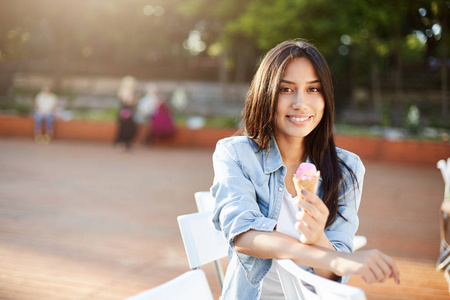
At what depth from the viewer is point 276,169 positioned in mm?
1767

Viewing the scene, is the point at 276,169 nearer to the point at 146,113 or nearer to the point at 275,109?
the point at 275,109

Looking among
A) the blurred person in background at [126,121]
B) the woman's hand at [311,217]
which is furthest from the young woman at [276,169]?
the blurred person in background at [126,121]

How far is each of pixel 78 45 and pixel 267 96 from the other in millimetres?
31776

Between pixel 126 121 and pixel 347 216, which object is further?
pixel 126 121

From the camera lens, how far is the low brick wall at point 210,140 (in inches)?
458

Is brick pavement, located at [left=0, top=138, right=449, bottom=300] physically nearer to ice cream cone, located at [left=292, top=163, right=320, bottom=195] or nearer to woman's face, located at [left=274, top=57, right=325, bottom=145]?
woman's face, located at [left=274, top=57, right=325, bottom=145]

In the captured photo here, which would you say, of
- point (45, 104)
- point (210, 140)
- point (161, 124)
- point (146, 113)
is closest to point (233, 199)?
point (161, 124)

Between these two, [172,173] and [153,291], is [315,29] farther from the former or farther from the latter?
[153,291]

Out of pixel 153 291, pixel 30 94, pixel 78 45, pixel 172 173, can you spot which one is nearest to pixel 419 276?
pixel 153 291

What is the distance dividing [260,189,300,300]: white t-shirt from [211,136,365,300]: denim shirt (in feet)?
0.12

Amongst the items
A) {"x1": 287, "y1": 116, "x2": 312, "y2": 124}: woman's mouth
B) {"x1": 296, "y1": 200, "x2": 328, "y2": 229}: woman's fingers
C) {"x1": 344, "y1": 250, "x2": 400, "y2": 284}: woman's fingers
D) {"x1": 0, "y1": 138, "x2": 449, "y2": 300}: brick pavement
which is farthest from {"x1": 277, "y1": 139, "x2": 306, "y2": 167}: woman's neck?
{"x1": 0, "y1": 138, "x2": 449, "y2": 300}: brick pavement

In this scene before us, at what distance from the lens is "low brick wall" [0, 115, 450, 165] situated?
11625 millimetres

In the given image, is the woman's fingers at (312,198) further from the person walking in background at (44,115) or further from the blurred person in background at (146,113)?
the person walking in background at (44,115)

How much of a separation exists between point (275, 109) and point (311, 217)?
1.75ft
